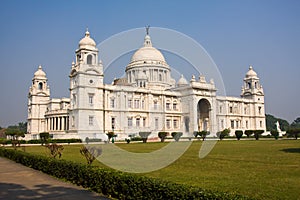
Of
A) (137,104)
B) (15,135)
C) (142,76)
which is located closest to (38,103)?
(15,135)

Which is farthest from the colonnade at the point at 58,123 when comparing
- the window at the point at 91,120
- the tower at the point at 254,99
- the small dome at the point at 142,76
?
the tower at the point at 254,99

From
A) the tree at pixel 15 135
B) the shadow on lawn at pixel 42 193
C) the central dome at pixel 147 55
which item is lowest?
the shadow on lawn at pixel 42 193

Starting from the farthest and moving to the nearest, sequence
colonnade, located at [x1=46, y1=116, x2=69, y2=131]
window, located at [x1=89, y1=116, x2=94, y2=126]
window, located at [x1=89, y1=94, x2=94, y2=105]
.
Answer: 1. colonnade, located at [x1=46, y1=116, x2=69, y2=131]
2. window, located at [x1=89, y1=94, x2=94, y2=105]
3. window, located at [x1=89, y1=116, x2=94, y2=126]

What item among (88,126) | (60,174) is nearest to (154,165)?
(60,174)

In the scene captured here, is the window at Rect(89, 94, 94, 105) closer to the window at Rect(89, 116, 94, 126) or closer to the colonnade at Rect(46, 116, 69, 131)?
the window at Rect(89, 116, 94, 126)

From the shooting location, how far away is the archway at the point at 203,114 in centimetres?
6534

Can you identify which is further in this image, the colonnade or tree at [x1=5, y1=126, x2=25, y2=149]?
the colonnade

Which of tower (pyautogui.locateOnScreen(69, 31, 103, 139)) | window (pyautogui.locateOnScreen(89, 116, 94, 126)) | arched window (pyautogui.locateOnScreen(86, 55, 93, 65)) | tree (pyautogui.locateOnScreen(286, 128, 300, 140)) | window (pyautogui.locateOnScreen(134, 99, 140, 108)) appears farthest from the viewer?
window (pyautogui.locateOnScreen(134, 99, 140, 108))

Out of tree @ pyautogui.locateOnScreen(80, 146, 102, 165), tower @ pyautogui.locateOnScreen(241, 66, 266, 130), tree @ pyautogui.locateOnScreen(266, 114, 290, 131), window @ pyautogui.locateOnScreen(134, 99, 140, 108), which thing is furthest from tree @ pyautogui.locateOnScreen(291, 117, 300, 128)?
tree @ pyautogui.locateOnScreen(80, 146, 102, 165)

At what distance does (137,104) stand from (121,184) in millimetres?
49370

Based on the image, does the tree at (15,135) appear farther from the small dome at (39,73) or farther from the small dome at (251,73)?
the small dome at (251,73)

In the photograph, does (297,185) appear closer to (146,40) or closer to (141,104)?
(141,104)

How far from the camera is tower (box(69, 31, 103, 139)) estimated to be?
4950 centimetres

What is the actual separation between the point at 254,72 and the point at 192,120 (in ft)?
90.6
